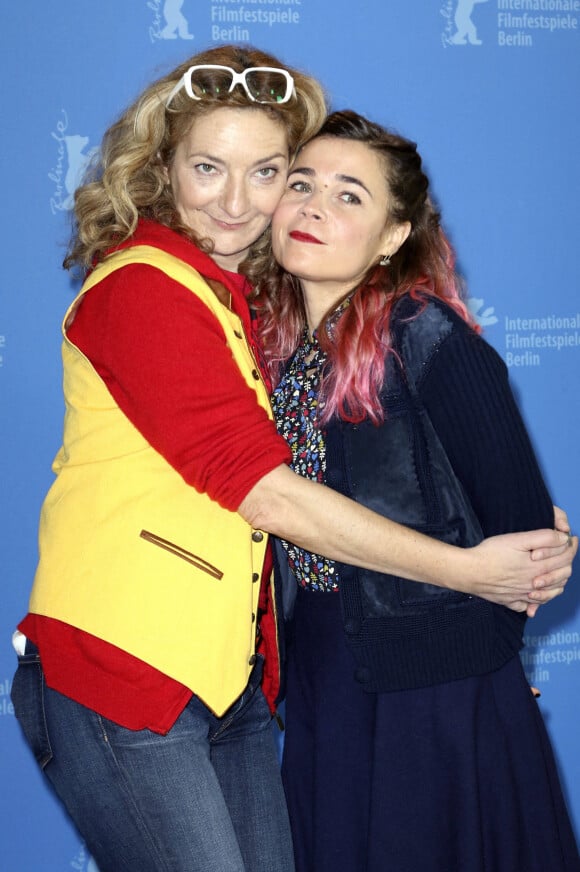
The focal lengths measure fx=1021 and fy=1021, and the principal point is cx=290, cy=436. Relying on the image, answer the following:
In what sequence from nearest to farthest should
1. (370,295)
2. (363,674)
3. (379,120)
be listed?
1. (363,674)
2. (370,295)
3. (379,120)

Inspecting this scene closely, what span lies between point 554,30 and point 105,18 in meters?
1.08

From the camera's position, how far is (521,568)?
1568 millimetres

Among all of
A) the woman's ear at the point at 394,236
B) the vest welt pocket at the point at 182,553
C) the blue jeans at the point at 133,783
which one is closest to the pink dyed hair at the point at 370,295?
the woman's ear at the point at 394,236

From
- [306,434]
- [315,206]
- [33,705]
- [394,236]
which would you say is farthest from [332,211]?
[33,705]

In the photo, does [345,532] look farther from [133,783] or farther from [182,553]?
[133,783]

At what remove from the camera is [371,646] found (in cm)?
158

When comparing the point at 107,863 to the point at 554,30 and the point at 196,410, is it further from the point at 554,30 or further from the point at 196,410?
the point at 554,30

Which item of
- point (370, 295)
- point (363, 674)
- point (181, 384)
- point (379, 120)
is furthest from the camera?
point (379, 120)

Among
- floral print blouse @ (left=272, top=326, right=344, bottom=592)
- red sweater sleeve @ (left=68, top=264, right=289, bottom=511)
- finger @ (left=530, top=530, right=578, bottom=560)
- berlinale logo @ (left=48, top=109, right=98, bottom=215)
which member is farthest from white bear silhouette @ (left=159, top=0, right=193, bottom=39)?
finger @ (left=530, top=530, right=578, bottom=560)

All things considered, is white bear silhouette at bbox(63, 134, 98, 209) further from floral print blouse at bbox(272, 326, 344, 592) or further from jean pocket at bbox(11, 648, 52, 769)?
jean pocket at bbox(11, 648, 52, 769)

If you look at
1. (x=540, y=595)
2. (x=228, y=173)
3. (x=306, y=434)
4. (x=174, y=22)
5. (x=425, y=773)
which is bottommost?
(x=425, y=773)

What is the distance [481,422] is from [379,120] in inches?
44.4

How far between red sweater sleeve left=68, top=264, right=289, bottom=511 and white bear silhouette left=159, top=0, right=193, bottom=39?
1.09 meters

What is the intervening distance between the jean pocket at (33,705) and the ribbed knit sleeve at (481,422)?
70cm
